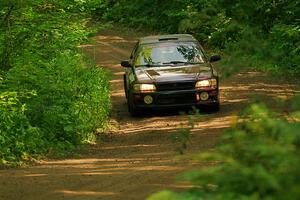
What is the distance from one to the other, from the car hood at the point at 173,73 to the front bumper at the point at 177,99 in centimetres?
31

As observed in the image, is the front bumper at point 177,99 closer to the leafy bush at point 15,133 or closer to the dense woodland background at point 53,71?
the dense woodland background at point 53,71

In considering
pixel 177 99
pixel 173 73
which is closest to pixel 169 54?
pixel 173 73

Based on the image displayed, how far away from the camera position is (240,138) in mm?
3504

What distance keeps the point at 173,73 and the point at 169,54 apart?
3.53ft

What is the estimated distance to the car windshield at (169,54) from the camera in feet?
44.6

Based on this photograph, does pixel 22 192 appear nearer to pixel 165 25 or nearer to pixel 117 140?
pixel 117 140

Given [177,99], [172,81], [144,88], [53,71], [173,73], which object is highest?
[53,71]

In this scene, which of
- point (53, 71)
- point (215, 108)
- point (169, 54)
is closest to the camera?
point (53, 71)

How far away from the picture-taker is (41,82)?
1116cm

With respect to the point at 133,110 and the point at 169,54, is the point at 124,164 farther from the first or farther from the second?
the point at 169,54

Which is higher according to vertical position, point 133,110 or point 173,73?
point 173,73

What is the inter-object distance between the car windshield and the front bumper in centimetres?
98

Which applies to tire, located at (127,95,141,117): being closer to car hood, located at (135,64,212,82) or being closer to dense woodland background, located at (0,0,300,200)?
dense woodland background, located at (0,0,300,200)

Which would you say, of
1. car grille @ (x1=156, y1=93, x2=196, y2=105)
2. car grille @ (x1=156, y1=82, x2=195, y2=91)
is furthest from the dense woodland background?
car grille @ (x1=156, y1=82, x2=195, y2=91)
